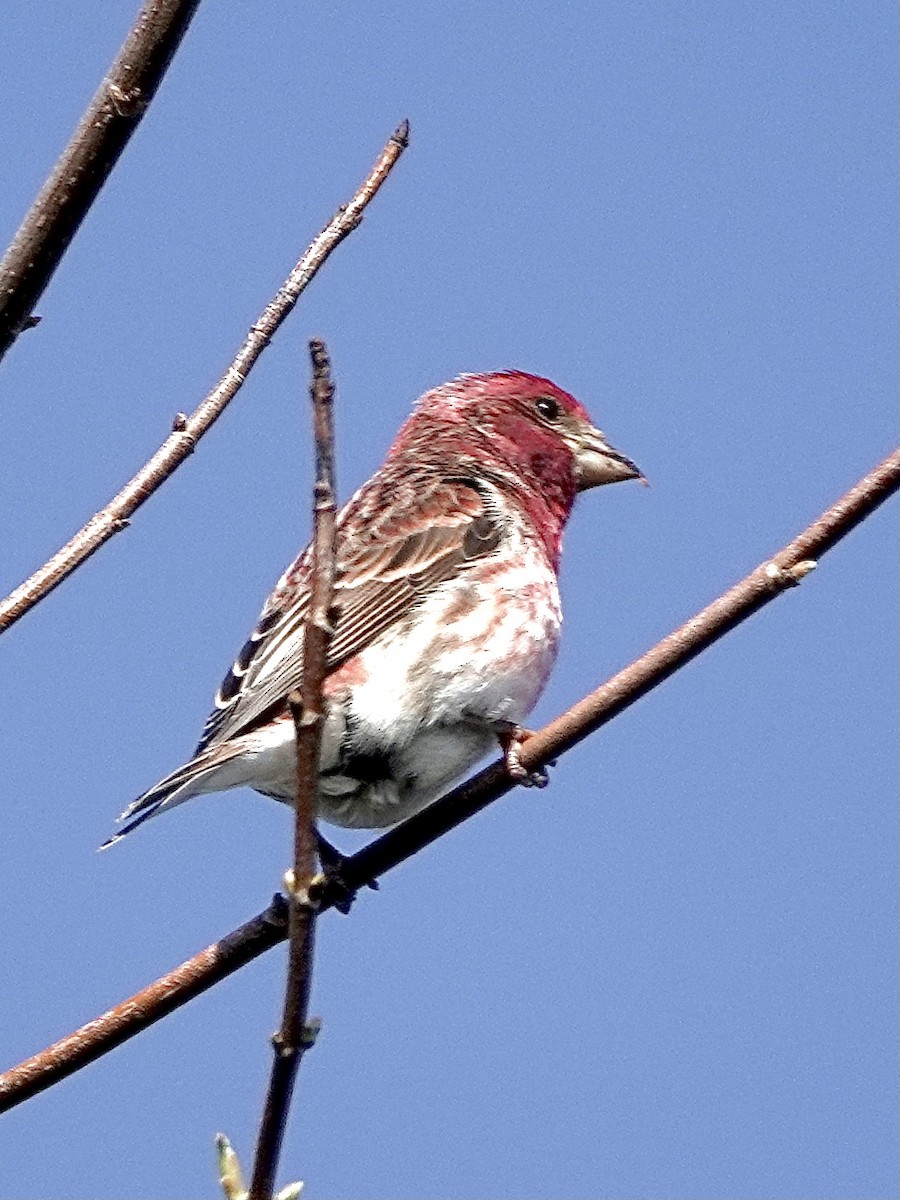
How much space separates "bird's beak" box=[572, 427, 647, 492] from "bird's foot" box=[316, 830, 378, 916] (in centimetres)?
316

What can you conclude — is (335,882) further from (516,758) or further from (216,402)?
(216,402)

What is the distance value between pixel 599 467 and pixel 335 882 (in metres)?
3.75

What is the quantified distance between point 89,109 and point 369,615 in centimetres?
410

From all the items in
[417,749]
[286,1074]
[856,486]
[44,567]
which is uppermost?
[417,749]

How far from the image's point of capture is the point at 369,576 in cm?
779

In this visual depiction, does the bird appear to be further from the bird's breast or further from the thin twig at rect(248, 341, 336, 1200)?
the thin twig at rect(248, 341, 336, 1200)

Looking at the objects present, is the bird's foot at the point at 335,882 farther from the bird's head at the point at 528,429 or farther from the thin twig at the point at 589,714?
→ the bird's head at the point at 528,429

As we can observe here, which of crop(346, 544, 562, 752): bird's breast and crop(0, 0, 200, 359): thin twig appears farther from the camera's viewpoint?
crop(346, 544, 562, 752): bird's breast

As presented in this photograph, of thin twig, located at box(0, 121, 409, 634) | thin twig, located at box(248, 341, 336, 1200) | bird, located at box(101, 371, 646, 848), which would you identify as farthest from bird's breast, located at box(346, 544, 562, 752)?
thin twig, located at box(248, 341, 336, 1200)

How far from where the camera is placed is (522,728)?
7254 millimetres

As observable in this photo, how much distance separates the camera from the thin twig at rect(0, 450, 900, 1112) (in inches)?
170

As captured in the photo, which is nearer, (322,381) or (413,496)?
(322,381)

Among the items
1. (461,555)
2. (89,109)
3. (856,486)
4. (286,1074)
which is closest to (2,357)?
(89,109)

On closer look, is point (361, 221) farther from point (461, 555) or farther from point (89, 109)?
point (461, 555)
